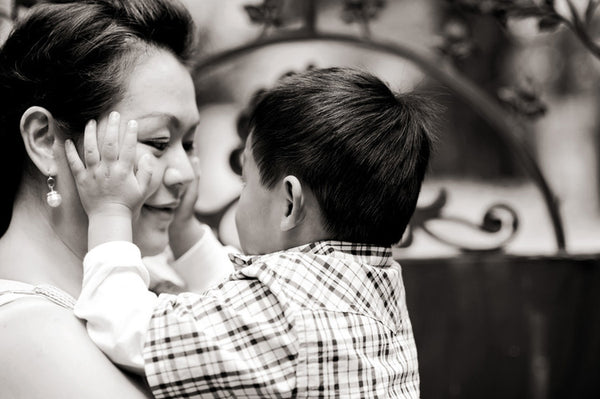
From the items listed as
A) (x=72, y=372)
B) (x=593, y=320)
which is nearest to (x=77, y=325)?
(x=72, y=372)

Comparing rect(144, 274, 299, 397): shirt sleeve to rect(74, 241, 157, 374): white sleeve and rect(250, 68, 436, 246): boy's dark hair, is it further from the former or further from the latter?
rect(250, 68, 436, 246): boy's dark hair

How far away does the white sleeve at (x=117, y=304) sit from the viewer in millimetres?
1137

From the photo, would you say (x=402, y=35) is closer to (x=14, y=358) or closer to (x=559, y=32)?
(x=559, y=32)

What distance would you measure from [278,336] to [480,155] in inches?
50.1

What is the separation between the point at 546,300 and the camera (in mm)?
2129

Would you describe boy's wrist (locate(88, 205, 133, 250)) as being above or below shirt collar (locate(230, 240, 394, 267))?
above

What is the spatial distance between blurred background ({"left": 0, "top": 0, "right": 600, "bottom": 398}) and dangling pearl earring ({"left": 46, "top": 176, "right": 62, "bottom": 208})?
33.5 inches

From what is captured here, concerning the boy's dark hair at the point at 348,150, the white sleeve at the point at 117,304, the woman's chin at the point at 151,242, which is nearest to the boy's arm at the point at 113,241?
the white sleeve at the point at 117,304

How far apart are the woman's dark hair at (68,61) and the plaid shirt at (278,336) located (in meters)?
0.40

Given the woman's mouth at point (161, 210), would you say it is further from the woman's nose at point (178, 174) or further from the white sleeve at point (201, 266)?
the white sleeve at point (201, 266)

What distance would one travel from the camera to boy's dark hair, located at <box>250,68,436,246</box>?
126 cm

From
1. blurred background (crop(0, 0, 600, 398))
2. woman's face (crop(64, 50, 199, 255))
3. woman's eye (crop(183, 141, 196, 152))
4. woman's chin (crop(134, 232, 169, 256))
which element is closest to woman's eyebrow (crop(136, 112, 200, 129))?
woman's face (crop(64, 50, 199, 255))

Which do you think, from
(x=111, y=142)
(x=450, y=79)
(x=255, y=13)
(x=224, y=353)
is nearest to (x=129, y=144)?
(x=111, y=142)

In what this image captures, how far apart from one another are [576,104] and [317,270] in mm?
1346
